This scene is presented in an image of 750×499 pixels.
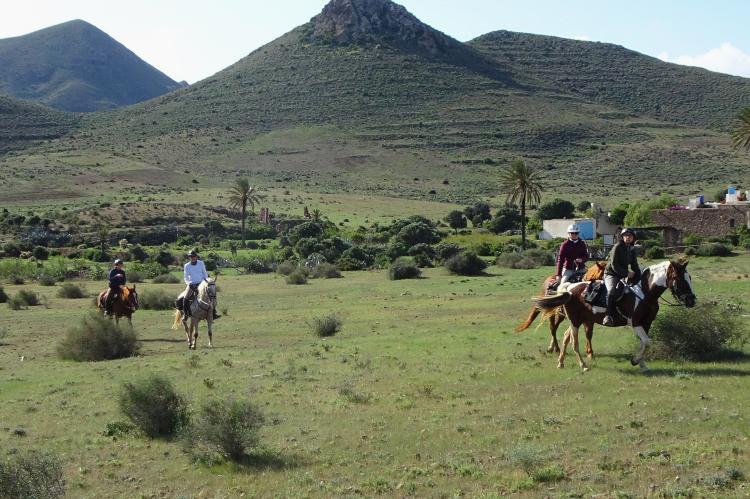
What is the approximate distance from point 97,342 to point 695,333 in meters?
14.1

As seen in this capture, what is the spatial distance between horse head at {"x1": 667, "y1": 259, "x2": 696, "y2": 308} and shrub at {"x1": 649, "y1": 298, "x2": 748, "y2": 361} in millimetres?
1045

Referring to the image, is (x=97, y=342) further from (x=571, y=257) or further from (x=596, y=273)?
(x=596, y=273)

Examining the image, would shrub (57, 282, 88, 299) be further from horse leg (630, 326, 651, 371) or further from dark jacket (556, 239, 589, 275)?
horse leg (630, 326, 651, 371)

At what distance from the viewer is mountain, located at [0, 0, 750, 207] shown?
4712 inches

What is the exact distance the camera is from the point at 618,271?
52.6 feet

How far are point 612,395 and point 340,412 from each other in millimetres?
4365

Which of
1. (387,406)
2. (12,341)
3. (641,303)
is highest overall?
(641,303)

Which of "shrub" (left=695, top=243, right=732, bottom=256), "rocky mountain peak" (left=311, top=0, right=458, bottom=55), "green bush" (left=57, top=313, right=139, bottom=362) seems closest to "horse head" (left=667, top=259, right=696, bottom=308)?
"green bush" (left=57, top=313, right=139, bottom=362)

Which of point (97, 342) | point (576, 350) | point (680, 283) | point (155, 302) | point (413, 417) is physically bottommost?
point (155, 302)

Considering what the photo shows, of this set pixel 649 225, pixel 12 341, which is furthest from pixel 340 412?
pixel 649 225

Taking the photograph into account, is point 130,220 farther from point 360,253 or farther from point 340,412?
point 340,412

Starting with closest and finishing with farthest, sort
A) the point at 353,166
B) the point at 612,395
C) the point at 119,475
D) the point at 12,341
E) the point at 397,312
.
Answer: the point at 119,475 → the point at 612,395 → the point at 12,341 → the point at 397,312 → the point at 353,166

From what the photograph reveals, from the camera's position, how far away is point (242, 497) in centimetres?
1044

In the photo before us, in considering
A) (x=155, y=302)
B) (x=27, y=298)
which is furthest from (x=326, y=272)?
(x=27, y=298)
